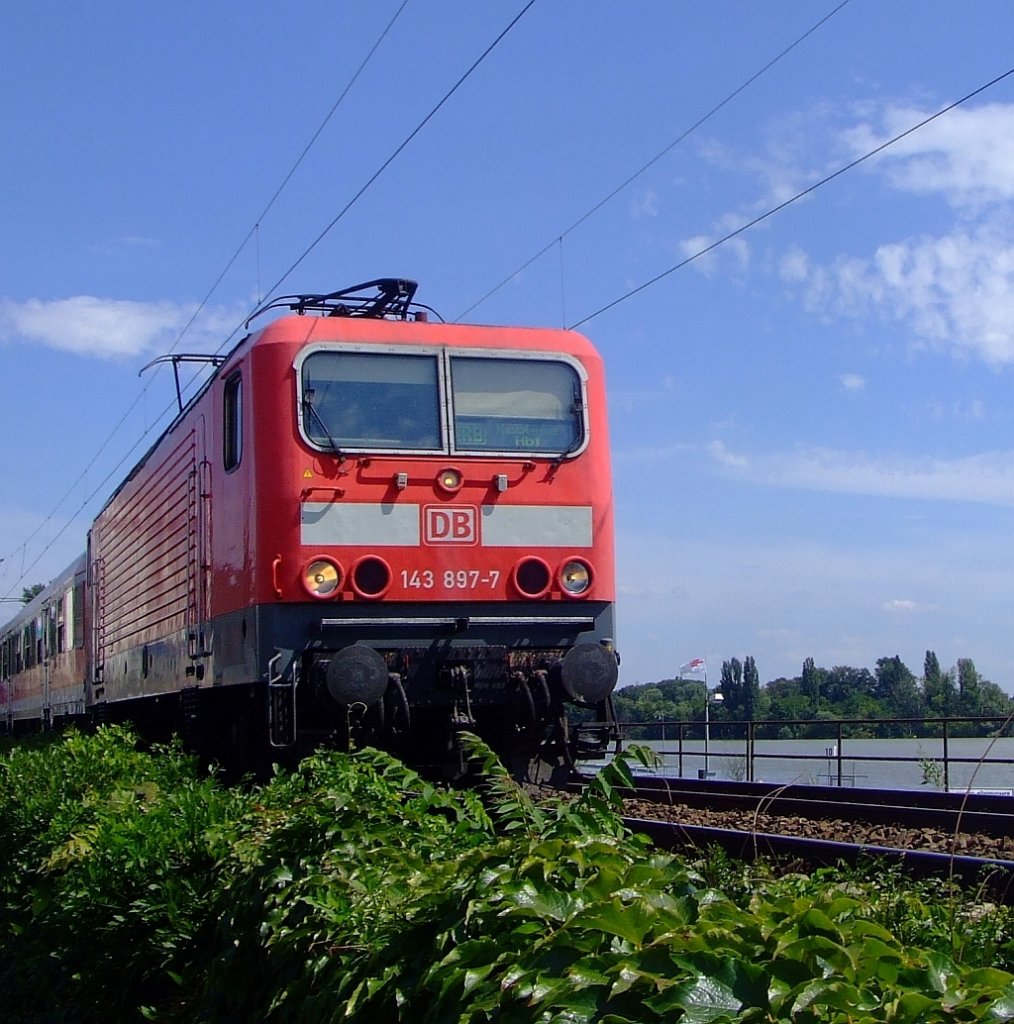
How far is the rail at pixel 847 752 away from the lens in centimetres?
1425

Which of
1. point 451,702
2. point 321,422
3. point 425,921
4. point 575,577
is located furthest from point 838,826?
point 425,921

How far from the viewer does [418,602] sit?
9.84m

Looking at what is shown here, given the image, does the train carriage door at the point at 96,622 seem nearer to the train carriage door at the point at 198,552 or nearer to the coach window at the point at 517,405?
the train carriage door at the point at 198,552

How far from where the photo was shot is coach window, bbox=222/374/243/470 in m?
10.4

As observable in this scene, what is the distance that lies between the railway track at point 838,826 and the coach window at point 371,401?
3.08m

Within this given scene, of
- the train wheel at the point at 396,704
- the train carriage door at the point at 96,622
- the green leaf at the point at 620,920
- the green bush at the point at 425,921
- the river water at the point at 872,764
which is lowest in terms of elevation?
the river water at the point at 872,764

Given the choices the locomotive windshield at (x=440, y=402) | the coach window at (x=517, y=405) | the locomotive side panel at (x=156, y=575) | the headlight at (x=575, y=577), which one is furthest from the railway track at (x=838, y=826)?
the locomotive side panel at (x=156, y=575)

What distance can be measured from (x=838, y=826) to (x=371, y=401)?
4.49 m

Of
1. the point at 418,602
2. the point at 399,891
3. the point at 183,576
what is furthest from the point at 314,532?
the point at 399,891

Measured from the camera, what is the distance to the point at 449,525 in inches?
395

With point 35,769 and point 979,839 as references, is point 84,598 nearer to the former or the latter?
point 35,769

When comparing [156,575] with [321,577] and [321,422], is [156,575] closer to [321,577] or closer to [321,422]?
[321,422]

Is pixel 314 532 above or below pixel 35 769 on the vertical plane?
above

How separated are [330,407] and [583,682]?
2.63m
